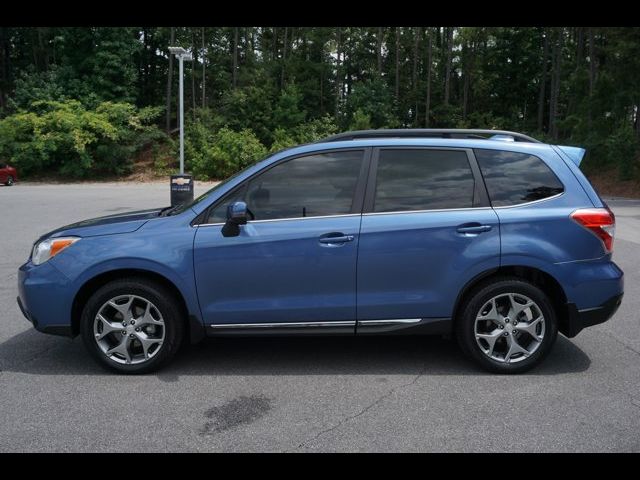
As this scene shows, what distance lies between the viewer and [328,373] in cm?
443

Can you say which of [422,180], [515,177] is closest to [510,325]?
[515,177]

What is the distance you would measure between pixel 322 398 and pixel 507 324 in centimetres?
147

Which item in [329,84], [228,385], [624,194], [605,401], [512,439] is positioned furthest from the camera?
[329,84]

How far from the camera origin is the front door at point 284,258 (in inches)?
166

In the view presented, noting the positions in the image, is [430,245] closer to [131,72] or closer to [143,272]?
[143,272]

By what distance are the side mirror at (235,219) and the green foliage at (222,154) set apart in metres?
30.6

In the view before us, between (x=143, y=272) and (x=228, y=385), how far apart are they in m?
1.03

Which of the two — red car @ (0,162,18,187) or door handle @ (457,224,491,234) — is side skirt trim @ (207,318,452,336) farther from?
red car @ (0,162,18,187)

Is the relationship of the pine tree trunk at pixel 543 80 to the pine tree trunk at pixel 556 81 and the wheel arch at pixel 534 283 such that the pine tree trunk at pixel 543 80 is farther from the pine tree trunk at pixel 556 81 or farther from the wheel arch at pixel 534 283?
the wheel arch at pixel 534 283

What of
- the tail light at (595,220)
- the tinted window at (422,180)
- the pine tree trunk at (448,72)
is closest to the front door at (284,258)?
the tinted window at (422,180)

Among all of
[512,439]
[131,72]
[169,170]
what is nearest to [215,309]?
[512,439]

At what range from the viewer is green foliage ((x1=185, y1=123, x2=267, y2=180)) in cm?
3503

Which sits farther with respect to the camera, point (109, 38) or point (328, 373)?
point (109, 38)

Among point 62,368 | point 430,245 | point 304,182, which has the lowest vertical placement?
point 62,368
